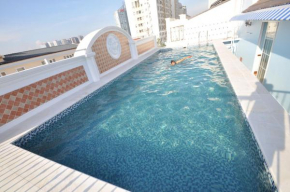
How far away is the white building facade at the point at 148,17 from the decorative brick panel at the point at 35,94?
30.3 m

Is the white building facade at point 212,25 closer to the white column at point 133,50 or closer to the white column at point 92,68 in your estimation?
the white column at point 133,50

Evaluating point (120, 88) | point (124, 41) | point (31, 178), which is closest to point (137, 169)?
point (31, 178)

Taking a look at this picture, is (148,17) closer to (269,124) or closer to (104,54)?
(104,54)

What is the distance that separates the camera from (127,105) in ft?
23.2

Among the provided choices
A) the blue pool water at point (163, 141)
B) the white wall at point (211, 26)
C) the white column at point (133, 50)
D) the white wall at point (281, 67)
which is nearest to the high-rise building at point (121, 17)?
the white wall at point (211, 26)

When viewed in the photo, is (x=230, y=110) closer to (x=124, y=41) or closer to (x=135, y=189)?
(x=135, y=189)

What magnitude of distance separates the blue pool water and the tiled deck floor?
0.34 metres

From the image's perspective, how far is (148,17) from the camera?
134 feet

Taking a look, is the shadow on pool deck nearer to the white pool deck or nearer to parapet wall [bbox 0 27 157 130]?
the white pool deck

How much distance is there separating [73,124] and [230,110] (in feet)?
21.5

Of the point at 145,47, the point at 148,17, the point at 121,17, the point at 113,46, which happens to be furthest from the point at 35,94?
the point at 121,17

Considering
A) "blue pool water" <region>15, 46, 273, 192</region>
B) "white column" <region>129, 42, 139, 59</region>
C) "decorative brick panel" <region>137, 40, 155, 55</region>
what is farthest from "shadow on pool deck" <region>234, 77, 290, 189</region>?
"decorative brick panel" <region>137, 40, 155, 55</region>

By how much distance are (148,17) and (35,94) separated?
41651 millimetres

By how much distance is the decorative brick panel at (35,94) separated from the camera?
19.2 feet
